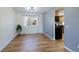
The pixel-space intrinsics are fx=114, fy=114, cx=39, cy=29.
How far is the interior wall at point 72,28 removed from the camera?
4.06 meters

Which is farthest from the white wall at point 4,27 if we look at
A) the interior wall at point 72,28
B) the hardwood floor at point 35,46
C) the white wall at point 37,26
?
the white wall at point 37,26

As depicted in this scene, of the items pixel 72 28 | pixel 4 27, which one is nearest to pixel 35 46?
pixel 4 27

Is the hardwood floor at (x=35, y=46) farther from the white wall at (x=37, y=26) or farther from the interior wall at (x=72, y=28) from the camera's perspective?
the white wall at (x=37, y=26)

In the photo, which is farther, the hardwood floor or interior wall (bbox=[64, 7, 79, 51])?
the hardwood floor

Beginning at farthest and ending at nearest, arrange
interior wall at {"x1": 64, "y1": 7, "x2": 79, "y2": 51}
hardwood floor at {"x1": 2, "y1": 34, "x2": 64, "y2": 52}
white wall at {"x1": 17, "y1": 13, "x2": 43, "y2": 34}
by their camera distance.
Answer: white wall at {"x1": 17, "y1": 13, "x2": 43, "y2": 34} → hardwood floor at {"x1": 2, "y1": 34, "x2": 64, "y2": 52} → interior wall at {"x1": 64, "y1": 7, "x2": 79, "y2": 51}

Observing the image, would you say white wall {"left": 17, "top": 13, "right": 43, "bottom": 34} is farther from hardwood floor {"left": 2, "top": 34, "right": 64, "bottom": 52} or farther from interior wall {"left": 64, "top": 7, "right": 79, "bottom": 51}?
interior wall {"left": 64, "top": 7, "right": 79, "bottom": 51}

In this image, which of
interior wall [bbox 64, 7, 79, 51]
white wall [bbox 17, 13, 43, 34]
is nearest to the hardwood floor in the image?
interior wall [bbox 64, 7, 79, 51]

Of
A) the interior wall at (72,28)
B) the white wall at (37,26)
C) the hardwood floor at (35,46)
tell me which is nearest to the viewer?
the interior wall at (72,28)

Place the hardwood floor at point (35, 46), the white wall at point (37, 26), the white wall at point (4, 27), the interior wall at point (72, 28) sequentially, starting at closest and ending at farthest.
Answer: the interior wall at point (72, 28) < the hardwood floor at point (35, 46) < the white wall at point (4, 27) < the white wall at point (37, 26)

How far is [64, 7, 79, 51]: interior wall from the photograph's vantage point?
406 centimetres

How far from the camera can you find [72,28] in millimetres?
4391

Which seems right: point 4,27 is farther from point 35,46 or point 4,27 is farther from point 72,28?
point 72,28

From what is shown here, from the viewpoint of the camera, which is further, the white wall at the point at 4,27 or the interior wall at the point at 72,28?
the white wall at the point at 4,27
